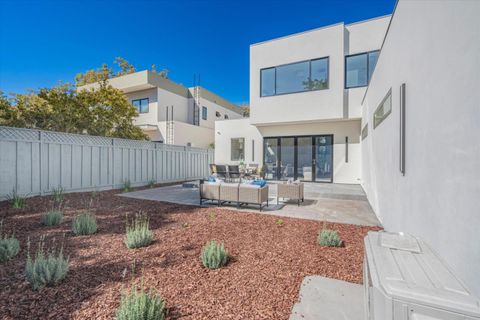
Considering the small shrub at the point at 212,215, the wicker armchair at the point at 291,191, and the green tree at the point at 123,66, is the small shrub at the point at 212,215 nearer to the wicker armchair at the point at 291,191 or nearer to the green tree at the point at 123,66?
the wicker armchair at the point at 291,191

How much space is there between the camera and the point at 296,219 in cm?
546

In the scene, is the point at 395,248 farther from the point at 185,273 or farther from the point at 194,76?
the point at 194,76

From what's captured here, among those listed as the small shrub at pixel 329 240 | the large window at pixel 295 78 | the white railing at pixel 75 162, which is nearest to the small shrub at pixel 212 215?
the small shrub at pixel 329 240

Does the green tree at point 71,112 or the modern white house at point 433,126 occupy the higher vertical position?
the green tree at point 71,112

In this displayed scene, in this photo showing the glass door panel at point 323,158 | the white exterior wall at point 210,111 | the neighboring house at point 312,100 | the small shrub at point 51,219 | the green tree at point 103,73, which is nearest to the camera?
the small shrub at point 51,219

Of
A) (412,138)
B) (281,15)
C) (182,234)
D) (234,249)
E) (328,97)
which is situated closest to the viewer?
(412,138)

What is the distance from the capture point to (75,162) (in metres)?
8.68

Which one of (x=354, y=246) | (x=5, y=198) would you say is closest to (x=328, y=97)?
(x=354, y=246)

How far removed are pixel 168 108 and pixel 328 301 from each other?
62.6ft

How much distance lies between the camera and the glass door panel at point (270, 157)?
1273 cm

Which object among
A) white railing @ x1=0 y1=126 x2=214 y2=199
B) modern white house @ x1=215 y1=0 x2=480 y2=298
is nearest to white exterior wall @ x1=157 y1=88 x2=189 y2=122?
white railing @ x1=0 y1=126 x2=214 y2=199

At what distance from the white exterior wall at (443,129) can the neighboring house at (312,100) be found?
746cm

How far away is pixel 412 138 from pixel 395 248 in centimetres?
175

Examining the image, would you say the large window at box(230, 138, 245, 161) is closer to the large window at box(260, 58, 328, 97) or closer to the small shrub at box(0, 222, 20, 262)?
the large window at box(260, 58, 328, 97)
